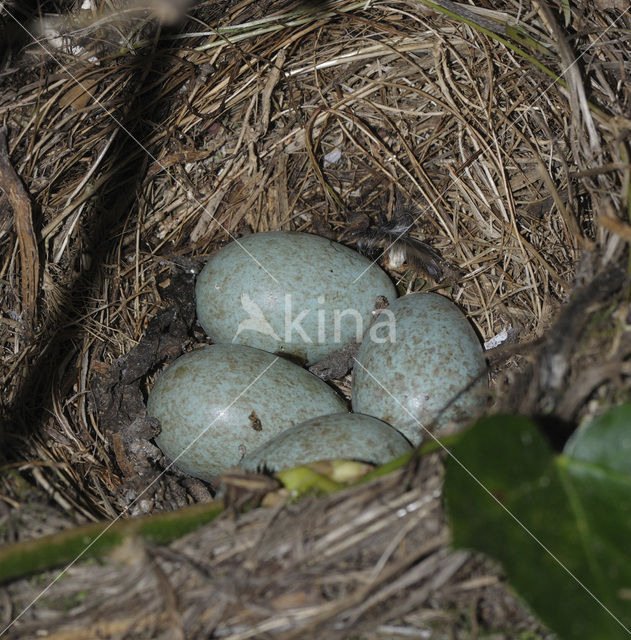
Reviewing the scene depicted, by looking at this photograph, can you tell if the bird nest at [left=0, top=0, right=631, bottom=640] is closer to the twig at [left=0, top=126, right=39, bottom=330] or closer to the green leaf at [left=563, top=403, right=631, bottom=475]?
the twig at [left=0, top=126, right=39, bottom=330]

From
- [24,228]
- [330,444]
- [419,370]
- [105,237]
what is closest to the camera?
[330,444]

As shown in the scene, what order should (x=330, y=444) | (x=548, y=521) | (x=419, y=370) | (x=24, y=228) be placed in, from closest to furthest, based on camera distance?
1. (x=548, y=521)
2. (x=330, y=444)
3. (x=419, y=370)
4. (x=24, y=228)

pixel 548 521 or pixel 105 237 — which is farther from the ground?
pixel 548 521

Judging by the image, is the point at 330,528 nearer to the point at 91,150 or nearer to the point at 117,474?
the point at 117,474

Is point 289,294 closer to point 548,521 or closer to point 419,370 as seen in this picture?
point 419,370

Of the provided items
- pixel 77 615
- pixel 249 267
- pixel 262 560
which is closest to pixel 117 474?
pixel 249 267

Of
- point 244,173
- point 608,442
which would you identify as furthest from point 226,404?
point 608,442

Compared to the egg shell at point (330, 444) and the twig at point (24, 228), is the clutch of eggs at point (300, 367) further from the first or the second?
the twig at point (24, 228)
